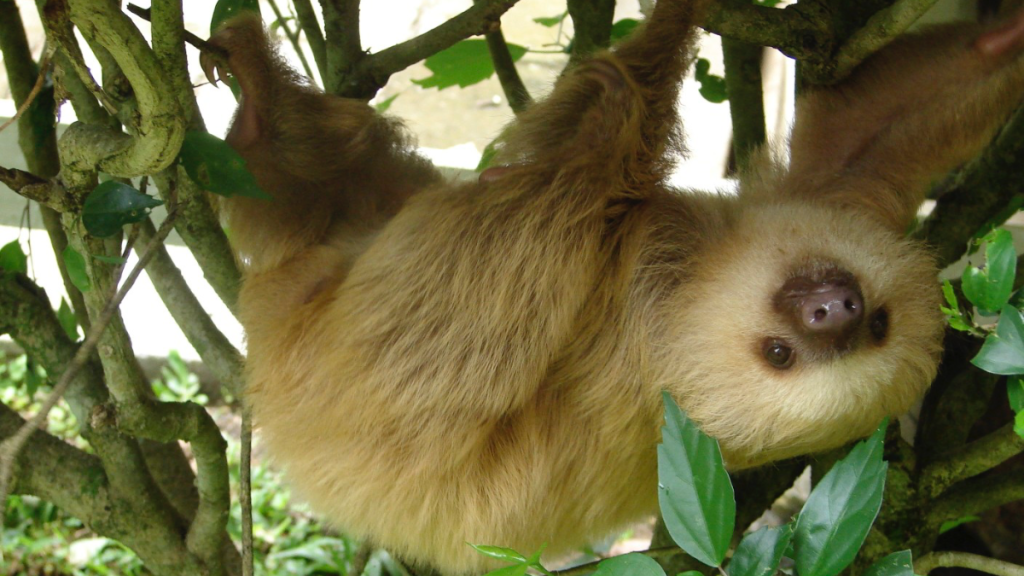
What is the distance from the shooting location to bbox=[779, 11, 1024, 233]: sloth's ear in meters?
2.72

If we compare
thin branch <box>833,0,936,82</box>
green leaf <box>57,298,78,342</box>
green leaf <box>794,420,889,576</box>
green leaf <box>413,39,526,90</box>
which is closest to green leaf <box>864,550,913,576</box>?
green leaf <box>794,420,889,576</box>

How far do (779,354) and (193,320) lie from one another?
197 centimetres

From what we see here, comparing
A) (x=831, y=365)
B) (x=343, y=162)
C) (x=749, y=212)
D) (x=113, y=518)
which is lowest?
(x=113, y=518)

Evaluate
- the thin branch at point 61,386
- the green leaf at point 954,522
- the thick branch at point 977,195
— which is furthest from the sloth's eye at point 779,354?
the thin branch at point 61,386

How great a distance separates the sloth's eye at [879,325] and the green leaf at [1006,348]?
81cm

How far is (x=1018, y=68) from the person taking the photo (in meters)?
2.67

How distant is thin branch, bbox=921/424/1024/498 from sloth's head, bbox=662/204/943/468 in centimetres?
22

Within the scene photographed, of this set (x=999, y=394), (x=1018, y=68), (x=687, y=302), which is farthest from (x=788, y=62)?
(x=687, y=302)

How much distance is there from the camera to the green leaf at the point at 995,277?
1.79 m

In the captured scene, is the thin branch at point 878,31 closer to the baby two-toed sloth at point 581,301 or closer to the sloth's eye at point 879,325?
the baby two-toed sloth at point 581,301

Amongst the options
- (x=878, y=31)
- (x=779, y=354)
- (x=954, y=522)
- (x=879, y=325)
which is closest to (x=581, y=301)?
(x=779, y=354)

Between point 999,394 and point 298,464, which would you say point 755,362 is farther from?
point 999,394

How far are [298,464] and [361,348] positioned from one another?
48 centimetres

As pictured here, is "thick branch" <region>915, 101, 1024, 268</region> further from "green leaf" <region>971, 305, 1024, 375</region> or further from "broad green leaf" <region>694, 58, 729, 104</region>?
"green leaf" <region>971, 305, 1024, 375</region>
